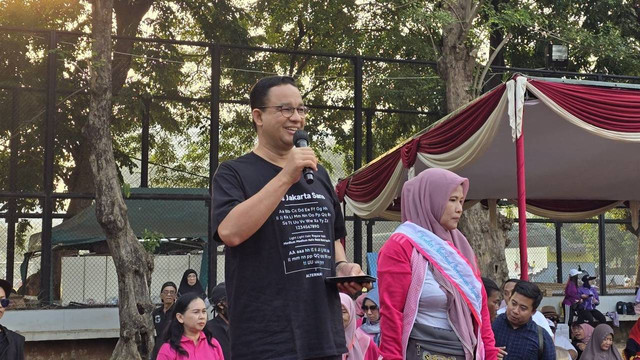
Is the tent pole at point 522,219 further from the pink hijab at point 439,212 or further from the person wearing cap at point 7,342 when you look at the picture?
the person wearing cap at point 7,342

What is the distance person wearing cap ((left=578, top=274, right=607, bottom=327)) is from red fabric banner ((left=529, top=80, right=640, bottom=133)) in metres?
5.36

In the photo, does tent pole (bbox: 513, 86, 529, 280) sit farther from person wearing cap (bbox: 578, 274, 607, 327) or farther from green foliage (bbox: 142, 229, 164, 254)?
person wearing cap (bbox: 578, 274, 607, 327)

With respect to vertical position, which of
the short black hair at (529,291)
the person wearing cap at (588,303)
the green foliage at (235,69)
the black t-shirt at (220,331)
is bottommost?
the person wearing cap at (588,303)

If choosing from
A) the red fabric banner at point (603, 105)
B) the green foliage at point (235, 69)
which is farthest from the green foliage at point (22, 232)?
the red fabric banner at point (603, 105)

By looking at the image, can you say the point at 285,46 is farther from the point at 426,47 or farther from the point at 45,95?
the point at 45,95

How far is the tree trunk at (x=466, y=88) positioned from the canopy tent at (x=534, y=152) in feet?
2.18

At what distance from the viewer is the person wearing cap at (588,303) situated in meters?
14.1

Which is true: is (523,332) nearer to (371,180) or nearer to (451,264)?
(451,264)

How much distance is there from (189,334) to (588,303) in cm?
968

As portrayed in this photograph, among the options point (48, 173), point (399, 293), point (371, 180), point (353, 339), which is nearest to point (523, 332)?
point (353, 339)

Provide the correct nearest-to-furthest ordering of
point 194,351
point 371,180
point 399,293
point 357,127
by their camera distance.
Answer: point 399,293
point 194,351
point 371,180
point 357,127

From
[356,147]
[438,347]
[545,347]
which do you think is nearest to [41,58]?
[356,147]

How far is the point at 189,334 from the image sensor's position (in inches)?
270

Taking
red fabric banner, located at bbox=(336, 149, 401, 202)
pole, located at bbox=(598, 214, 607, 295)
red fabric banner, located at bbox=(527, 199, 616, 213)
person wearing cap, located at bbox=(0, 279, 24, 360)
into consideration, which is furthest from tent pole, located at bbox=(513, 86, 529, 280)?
pole, located at bbox=(598, 214, 607, 295)
